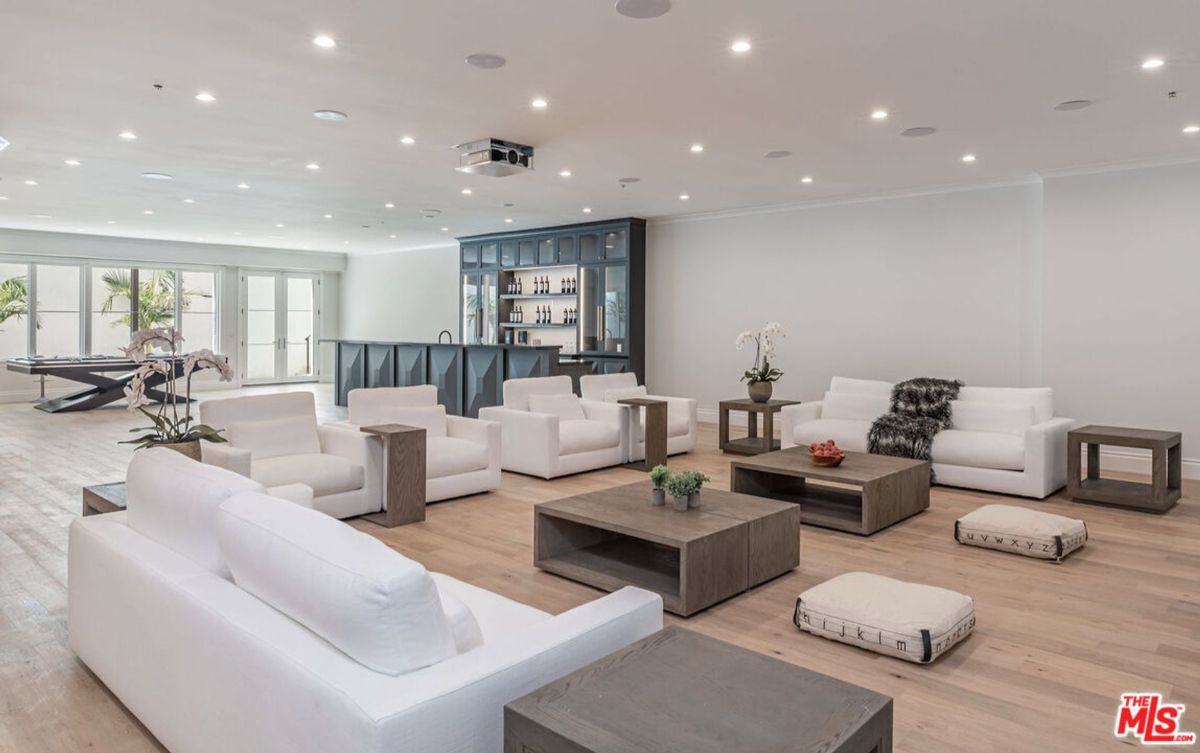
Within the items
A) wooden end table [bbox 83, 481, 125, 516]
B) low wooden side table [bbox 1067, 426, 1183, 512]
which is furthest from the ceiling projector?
low wooden side table [bbox 1067, 426, 1183, 512]

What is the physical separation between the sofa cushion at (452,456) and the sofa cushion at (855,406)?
3.46 meters

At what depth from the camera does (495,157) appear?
6039 millimetres

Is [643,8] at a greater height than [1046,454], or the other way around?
[643,8]

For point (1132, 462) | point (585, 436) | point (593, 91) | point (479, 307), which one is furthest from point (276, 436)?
point (479, 307)

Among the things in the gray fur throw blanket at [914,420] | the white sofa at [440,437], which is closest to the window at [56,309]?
the white sofa at [440,437]

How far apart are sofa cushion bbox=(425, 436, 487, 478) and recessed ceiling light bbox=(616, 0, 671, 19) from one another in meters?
3.15

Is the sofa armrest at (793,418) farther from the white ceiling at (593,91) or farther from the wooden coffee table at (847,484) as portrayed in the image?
the white ceiling at (593,91)

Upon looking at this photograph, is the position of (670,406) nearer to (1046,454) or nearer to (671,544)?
(1046,454)

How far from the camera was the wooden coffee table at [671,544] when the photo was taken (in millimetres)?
3445

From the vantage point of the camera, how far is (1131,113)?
5.25 metres

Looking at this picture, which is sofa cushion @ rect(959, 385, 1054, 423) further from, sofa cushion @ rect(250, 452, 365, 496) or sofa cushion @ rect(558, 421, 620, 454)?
sofa cushion @ rect(250, 452, 365, 496)

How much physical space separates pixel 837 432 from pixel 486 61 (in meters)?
4.40

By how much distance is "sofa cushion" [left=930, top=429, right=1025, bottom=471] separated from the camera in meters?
5.89

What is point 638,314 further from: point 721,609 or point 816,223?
point 721,609
